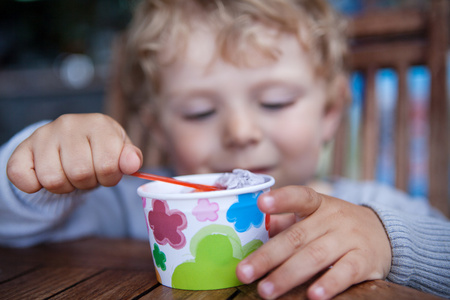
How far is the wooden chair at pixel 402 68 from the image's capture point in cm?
111

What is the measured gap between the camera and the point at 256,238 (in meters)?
0.46

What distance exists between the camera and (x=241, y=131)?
34.4 inches

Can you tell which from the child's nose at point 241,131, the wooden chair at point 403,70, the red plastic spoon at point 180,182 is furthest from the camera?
the wooden chair at point 403,70

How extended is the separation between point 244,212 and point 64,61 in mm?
3277

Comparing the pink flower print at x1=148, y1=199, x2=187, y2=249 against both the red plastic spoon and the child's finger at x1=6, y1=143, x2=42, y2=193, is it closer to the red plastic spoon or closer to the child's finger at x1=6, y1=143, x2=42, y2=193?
the red plastic spoon

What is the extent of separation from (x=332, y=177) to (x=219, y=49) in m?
0.67

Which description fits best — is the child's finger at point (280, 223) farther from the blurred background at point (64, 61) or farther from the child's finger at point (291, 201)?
the blurred background at point (64, 61)

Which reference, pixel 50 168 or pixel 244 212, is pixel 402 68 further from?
pixel 50 168

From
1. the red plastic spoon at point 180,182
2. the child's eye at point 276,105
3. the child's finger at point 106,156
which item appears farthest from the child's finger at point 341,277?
the child's eye at point 276,105

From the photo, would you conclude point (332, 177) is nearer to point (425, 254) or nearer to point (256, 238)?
point (425, 254)

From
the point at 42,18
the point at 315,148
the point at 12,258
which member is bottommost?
the point at 12,258

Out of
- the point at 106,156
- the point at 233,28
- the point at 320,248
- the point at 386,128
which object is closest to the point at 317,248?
the point at 320,248

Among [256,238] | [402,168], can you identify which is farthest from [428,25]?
[256,238]

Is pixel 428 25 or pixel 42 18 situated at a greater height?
pixel 42 18
